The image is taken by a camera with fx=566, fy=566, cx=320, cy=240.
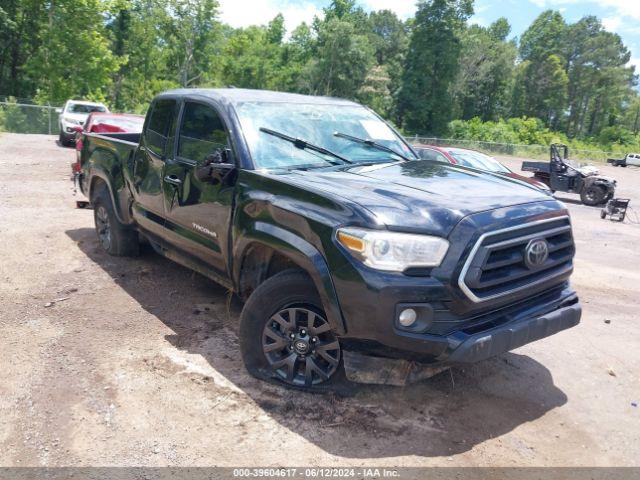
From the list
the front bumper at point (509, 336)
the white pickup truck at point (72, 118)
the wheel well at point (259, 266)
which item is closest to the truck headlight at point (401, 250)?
the front bumper at point (509, 336)

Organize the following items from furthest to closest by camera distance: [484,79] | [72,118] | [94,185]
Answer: [484,79] < [72,118] < [94,185]

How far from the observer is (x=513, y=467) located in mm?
3143

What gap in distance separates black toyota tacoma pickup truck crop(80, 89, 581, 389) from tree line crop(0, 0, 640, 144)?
30.8m

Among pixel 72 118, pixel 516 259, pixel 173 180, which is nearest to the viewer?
pixel 516 259

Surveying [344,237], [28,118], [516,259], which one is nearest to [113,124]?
[344,237]

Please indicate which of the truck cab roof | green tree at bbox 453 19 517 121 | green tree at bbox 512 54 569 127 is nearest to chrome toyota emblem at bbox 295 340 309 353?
the truck cab roof

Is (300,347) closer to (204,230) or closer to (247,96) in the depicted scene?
(204,230)

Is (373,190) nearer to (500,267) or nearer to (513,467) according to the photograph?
(500,267)

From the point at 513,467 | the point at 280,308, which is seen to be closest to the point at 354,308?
the point at 280,308

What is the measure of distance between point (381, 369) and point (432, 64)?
193 feet

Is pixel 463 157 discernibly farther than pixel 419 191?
Yes

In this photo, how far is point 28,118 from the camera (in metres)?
Answer: 27.9

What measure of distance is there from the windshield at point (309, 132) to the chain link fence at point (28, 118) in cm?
2695

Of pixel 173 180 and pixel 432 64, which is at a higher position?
pixel 432 64
